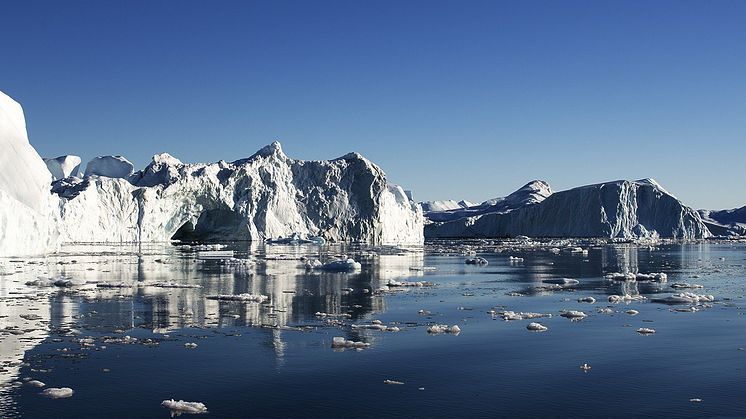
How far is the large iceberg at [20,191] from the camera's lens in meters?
28.1

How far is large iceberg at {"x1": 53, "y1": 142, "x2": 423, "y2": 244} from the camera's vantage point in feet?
185

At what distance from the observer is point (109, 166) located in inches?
3295

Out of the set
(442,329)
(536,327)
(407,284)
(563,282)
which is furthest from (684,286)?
(442,329)

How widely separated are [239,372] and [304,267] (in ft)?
60.5

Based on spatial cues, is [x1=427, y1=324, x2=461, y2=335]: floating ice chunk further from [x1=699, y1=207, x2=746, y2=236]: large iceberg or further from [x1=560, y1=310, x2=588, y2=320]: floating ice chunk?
[x1=699, y1=207, x2=746, y2=236]: large iceberg

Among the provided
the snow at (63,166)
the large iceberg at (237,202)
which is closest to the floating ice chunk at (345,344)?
the large iceberg at (237,202)

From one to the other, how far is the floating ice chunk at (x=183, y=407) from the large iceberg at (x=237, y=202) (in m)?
48.3

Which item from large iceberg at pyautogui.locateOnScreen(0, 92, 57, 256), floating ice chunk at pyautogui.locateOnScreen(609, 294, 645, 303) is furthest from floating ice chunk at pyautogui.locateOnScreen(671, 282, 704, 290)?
large iceberg at pyautogui.locateOnScreen(0, 92, 57, 256)

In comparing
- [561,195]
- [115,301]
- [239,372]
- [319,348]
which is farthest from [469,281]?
[561,195]

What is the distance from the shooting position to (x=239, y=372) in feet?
27.4

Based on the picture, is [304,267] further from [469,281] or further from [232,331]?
[232,331]

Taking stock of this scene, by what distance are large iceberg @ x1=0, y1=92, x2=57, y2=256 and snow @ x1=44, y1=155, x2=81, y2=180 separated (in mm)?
57995

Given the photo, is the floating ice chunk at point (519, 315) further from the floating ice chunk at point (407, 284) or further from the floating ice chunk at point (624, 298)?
the floating ice chunk at point (407, 284)

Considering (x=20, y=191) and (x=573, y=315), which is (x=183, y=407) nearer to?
(x=573, y=315)
